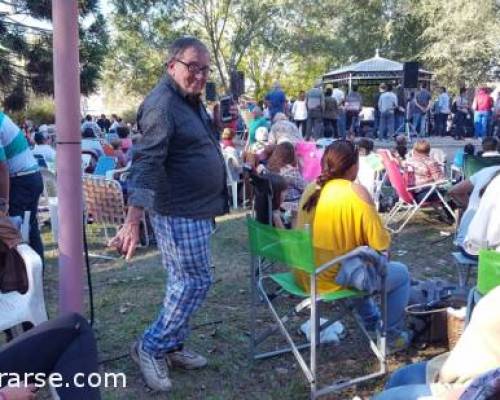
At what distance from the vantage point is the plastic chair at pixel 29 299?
9.37 feet

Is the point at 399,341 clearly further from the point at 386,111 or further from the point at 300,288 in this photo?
the point at 386,111

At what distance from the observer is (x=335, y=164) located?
136 inches

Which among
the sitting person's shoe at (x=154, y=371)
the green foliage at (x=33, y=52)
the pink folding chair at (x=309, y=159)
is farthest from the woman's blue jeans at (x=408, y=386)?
the green foliage at (x=33, y=52)

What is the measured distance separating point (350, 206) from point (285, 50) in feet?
95.2

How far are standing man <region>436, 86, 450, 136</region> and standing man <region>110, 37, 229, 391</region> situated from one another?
53.9ft

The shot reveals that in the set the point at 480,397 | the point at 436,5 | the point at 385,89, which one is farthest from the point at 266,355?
the point at 436,5

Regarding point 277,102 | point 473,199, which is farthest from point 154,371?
point 277,102

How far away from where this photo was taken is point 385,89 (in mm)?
17625

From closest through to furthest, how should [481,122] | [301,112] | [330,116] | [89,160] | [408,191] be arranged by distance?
[408,191] → [89,160] → [330,116] → [481,122] → [301,112]

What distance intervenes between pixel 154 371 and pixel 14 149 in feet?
5.84

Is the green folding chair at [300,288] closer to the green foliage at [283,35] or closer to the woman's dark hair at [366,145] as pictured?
the woman's dark hair at [366,145]

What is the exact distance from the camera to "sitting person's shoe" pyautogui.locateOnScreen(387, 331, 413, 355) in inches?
143

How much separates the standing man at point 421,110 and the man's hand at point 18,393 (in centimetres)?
1678

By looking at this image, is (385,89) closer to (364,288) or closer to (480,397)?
(364,288)
